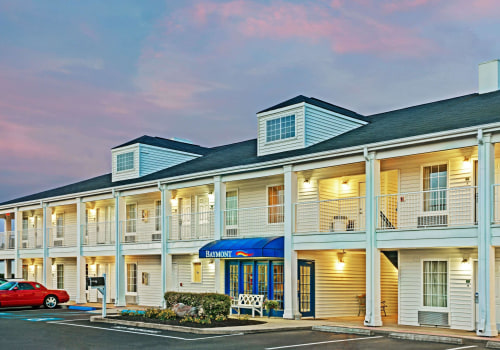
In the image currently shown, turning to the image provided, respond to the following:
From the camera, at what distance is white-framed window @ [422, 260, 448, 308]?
63.4 feet

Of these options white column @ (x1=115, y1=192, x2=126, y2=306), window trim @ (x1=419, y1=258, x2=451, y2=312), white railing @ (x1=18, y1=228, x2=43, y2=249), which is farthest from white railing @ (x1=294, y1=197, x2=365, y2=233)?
white railing @ (x1=18, y1=228, x2=43, y2=249)

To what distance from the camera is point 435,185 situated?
65.2 ft

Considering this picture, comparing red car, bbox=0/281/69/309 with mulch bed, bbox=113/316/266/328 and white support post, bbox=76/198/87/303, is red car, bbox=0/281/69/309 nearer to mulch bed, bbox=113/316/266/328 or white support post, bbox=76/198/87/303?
white support post, bbox=76/198/87/303

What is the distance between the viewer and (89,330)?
62.9 ft

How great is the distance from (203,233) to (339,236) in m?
8.84

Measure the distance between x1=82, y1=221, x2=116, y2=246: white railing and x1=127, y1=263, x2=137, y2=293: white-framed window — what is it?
5.27ft

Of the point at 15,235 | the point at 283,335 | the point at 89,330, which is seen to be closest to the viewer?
the point at 283,335

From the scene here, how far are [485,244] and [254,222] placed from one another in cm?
1084

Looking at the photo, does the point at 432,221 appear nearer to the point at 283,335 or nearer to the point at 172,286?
the point at 283,335

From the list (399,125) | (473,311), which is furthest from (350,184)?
(473,311)

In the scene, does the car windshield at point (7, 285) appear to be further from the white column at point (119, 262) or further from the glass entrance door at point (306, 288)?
the glass entrance door at point (306, 288)

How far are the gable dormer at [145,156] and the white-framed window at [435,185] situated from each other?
52.5 feet

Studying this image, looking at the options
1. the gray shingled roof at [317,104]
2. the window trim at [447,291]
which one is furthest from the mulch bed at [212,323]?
the gray shingled roof at [317,104]

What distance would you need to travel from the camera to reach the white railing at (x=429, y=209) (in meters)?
18.5
